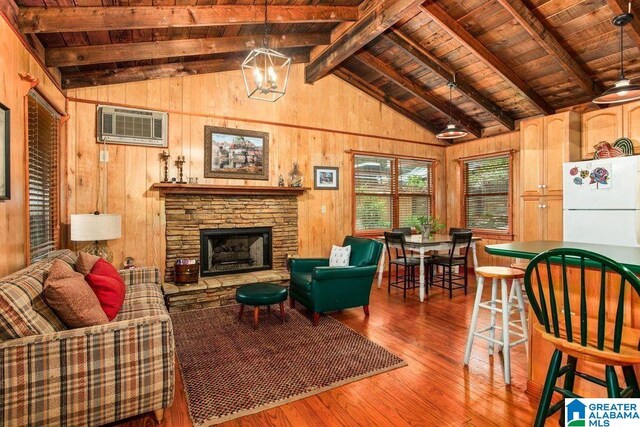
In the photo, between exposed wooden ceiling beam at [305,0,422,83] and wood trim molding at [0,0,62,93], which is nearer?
wood trim molding at [0,0,62,93]

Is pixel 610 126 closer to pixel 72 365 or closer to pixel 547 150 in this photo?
pixel 547 150

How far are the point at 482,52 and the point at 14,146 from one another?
4.78 meters

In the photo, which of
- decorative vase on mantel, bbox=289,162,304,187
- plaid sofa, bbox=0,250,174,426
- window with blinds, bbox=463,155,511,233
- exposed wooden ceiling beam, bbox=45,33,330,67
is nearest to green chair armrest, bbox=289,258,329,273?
decorative vase on mantel, bbox=289,162,304,187

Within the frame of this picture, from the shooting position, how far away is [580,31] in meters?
3.58

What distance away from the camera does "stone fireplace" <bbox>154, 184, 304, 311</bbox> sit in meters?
4.12

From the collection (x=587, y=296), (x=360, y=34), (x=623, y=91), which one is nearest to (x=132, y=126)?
(x=360, y=34)

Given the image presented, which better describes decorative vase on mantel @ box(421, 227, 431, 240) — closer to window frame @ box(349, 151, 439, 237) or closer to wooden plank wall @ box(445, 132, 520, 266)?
window frame @ box(349, 151, 439, 237)

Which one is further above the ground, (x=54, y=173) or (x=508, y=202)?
(x=54, y=173)

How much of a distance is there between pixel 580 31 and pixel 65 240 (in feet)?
20.2

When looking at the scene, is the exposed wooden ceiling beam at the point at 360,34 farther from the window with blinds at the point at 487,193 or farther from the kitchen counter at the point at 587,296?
the window with blinds at the point at 487,193

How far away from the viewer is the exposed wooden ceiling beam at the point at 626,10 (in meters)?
3.05

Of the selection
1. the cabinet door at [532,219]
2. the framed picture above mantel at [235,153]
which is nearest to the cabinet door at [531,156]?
the cabinet door at [532,219]

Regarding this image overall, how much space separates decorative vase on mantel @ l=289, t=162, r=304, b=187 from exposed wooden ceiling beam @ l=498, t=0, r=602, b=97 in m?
3.13

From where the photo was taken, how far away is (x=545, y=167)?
4.60 m
